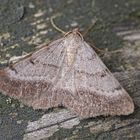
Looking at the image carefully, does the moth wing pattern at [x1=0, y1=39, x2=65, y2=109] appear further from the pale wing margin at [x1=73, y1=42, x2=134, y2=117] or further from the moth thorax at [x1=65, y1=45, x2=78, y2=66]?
the pale wing margin at [x1=73, y1=42, x2=134, y2=117]

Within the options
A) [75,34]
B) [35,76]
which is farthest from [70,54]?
[35,76]

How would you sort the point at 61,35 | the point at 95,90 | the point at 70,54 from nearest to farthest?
the point at 95,90 < the point at 70,54 < the point at 61,35

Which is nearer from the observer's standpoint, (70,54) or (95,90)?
(95,90)

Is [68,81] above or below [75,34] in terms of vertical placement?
below

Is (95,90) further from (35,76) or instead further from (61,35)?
(61,35)

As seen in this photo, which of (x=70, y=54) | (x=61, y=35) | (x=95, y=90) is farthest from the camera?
(x=61, y=35)

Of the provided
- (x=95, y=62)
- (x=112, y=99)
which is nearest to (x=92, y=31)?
(x=95, y=62)

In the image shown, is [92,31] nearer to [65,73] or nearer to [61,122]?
[65,73]
